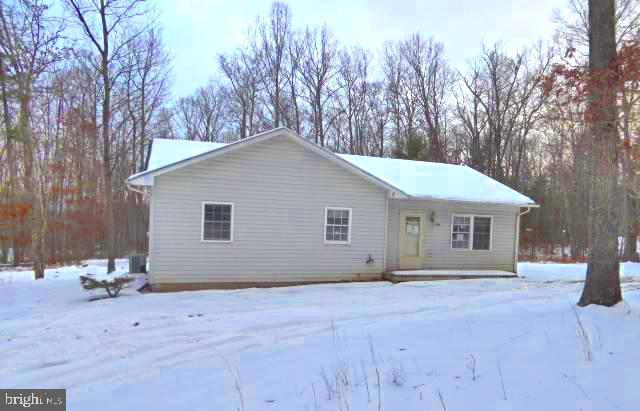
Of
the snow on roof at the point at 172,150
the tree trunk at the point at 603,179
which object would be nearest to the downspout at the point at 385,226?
the snow on roof at the point at 172,150

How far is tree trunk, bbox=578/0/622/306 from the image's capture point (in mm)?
6547

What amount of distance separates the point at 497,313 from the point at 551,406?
343 cm

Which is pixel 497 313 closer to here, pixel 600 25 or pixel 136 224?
pixel 600 25

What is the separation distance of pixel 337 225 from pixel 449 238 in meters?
3.96

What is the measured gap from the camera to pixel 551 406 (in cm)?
345

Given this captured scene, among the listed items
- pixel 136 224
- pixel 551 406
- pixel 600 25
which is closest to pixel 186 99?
pixel 136 224

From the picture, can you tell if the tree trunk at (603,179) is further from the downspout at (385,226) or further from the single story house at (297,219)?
the downspout at (385,226)

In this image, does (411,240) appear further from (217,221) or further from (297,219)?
(217,221)

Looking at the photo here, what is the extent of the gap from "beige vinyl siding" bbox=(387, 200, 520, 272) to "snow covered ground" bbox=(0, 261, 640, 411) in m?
4.69

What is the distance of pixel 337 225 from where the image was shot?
1273cm

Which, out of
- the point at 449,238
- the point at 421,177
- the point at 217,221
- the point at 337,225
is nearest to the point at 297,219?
the point at 337,225

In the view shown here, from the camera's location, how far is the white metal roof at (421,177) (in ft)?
42.5

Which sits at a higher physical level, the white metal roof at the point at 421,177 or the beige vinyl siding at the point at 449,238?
the white metal roof at the point at 421,177

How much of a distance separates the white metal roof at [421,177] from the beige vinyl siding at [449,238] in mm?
381
